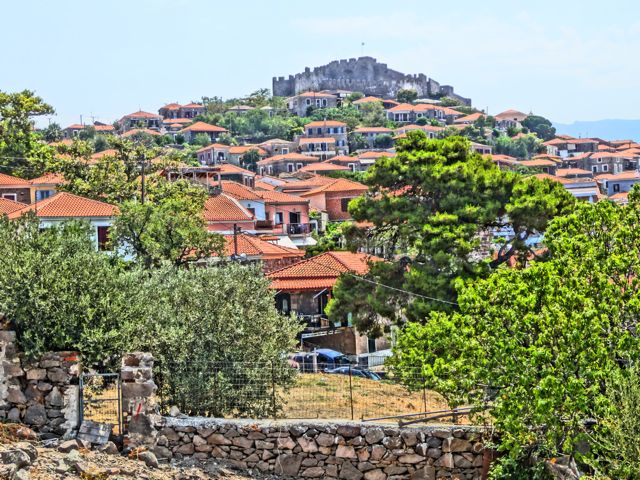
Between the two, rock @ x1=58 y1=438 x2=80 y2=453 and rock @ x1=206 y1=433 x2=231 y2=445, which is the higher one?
rock @ x1=58 y1=438 x2=80 y2=453

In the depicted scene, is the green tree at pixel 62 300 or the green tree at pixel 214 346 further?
the green tree at pixel 214 346

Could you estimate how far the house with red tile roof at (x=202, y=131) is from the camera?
174 metres

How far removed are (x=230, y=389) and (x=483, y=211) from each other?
1747 centimetres

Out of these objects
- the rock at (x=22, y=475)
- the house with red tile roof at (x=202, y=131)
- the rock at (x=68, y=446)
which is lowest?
the rock at (x=68, y=446)

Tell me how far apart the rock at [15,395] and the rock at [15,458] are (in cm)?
227

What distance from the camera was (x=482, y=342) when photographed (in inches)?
706

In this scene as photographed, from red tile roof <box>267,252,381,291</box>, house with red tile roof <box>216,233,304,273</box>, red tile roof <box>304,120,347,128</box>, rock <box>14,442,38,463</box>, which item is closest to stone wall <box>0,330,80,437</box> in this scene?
rock <box>14,442,38,463</box>

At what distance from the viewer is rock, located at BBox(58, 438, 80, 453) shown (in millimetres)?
17016

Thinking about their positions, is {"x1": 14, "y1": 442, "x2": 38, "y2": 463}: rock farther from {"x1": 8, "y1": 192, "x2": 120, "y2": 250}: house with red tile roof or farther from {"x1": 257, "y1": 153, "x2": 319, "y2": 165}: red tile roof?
{"x1": 257, "y1": 153, "x2": 319, "y2": 165}: red tile roof

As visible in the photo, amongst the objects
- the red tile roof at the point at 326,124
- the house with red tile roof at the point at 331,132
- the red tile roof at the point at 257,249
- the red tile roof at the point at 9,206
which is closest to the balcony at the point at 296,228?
the red tile roof at the point at 257,249

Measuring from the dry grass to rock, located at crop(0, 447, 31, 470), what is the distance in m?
5.17

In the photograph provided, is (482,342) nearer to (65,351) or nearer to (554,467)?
(554,467)

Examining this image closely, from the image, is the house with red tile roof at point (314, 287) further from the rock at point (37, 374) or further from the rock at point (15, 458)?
the rock at point (15, 458)

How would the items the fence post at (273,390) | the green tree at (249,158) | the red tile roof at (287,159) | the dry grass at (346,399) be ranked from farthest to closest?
the green tree at (249,158)
the red tile roof at (287,159)
the dry grass at (346,399)
the fence post at (273,390)
